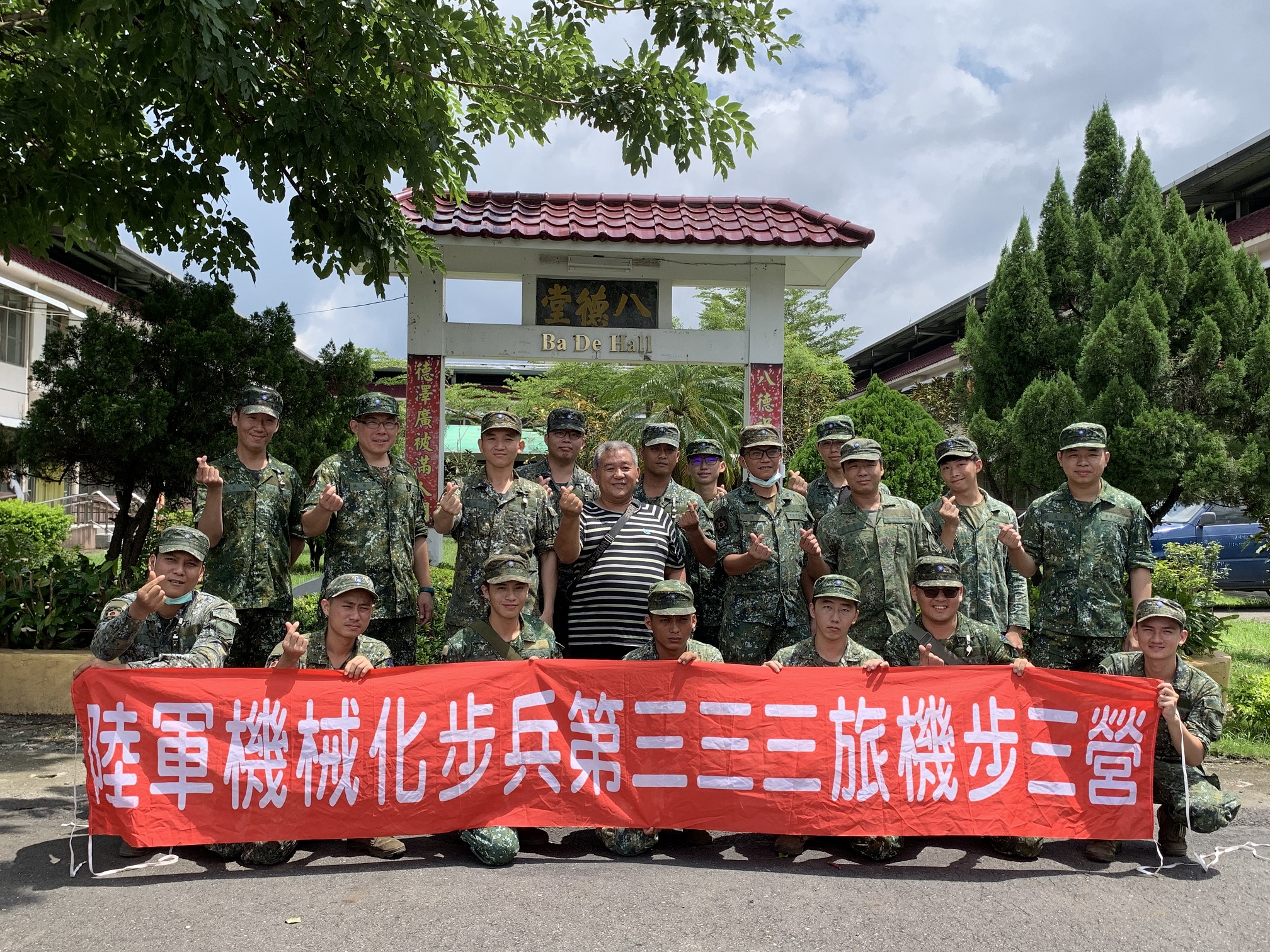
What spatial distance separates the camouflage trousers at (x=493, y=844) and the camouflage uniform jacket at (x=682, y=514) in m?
1.65

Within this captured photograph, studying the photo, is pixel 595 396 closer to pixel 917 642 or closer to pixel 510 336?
pixel 510 336

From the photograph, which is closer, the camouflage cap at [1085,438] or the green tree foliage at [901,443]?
the camouflage cap at [1085,438]

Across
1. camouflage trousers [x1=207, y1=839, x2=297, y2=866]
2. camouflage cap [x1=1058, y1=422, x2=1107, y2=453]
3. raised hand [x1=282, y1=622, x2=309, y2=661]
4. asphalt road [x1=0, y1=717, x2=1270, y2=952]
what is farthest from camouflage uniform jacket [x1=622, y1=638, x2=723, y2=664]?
camouflage cap [x1=1058, y1=422, x2=1107, y2=453]

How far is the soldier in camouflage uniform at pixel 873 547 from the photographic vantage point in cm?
492

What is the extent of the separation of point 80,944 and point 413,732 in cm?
139

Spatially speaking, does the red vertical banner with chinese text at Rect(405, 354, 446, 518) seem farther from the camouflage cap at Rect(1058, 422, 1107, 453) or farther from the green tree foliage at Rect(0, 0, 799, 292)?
the camouflage cap at Rect(1058, 422, 1107, 453)

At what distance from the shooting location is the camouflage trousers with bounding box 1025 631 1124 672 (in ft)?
16.6

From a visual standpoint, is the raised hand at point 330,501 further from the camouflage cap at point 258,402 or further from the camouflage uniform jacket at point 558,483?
the camouflage uniform jacket at point 558,483

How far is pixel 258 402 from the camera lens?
5.14 m

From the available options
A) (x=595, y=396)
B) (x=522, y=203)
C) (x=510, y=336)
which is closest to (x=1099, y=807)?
(x=510, y=336)

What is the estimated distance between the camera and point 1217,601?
25.1 ft

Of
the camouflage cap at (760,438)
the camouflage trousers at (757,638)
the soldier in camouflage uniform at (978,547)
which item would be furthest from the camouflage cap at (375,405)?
the soldier in camouflage uniform at (978,547)

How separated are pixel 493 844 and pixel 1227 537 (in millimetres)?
15279

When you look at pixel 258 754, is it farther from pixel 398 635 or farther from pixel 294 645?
pixel 398 635
